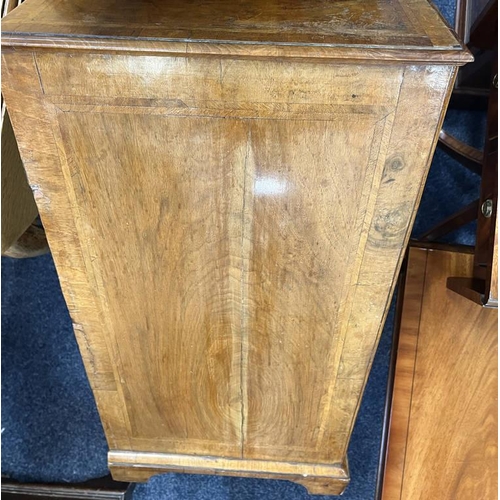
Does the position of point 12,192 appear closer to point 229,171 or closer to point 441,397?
point 229,171

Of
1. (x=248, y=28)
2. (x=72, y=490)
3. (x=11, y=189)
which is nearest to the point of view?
(x=248, y=28)

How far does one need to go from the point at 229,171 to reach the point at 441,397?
0.71 meters

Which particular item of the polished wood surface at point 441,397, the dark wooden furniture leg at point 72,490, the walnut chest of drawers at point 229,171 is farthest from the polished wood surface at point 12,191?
the polished wood surface at point 441,397

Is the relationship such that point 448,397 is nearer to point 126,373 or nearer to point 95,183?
point 126,373

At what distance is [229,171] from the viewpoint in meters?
0.60

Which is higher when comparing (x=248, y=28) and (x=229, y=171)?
(x=248, y=28)

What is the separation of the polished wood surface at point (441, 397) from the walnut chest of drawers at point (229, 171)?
25cm

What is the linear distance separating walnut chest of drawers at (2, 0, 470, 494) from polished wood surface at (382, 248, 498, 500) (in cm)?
25

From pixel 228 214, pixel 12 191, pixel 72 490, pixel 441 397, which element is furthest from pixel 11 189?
pixel 441 397

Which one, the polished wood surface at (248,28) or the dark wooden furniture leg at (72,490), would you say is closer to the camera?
the polished wood surface at (248,28)

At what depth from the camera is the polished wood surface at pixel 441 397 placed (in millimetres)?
1039

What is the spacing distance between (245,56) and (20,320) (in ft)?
3.49

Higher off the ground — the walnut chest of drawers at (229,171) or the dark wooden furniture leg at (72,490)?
the walnut chest of drawers at (229,171)

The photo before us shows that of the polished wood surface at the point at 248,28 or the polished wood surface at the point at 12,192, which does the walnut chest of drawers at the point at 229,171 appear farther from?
the polished wood surface at the point at 12,192
